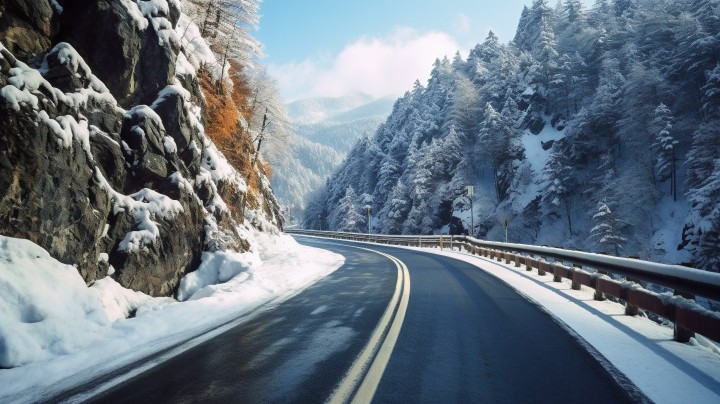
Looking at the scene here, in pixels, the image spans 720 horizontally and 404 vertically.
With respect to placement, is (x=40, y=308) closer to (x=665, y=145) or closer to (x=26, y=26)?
(x=26, y=26)

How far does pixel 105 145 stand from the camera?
913 cm

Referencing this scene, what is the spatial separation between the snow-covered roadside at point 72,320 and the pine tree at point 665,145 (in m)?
44.8

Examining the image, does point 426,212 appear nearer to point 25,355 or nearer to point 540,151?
point 540,151

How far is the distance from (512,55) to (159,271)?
8327 centimetres

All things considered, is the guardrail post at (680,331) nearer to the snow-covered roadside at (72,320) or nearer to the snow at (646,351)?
the snow at (646,351)

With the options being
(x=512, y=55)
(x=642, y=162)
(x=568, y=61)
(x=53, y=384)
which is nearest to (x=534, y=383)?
(x=53, y=384)

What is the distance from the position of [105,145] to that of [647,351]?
11.1 meters

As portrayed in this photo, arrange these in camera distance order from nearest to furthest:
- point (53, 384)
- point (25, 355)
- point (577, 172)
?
point (53, 384) < point (25, 355) < point (577, 172)

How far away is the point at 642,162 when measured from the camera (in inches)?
1683

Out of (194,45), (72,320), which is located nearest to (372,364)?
(72,320)

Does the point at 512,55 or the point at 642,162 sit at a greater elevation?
the point at 512,55

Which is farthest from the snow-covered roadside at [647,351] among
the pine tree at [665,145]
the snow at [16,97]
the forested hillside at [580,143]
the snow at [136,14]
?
the pine tree at [665,145]

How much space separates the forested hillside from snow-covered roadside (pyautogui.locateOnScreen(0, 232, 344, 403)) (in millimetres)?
30415

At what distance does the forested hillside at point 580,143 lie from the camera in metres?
35.9
